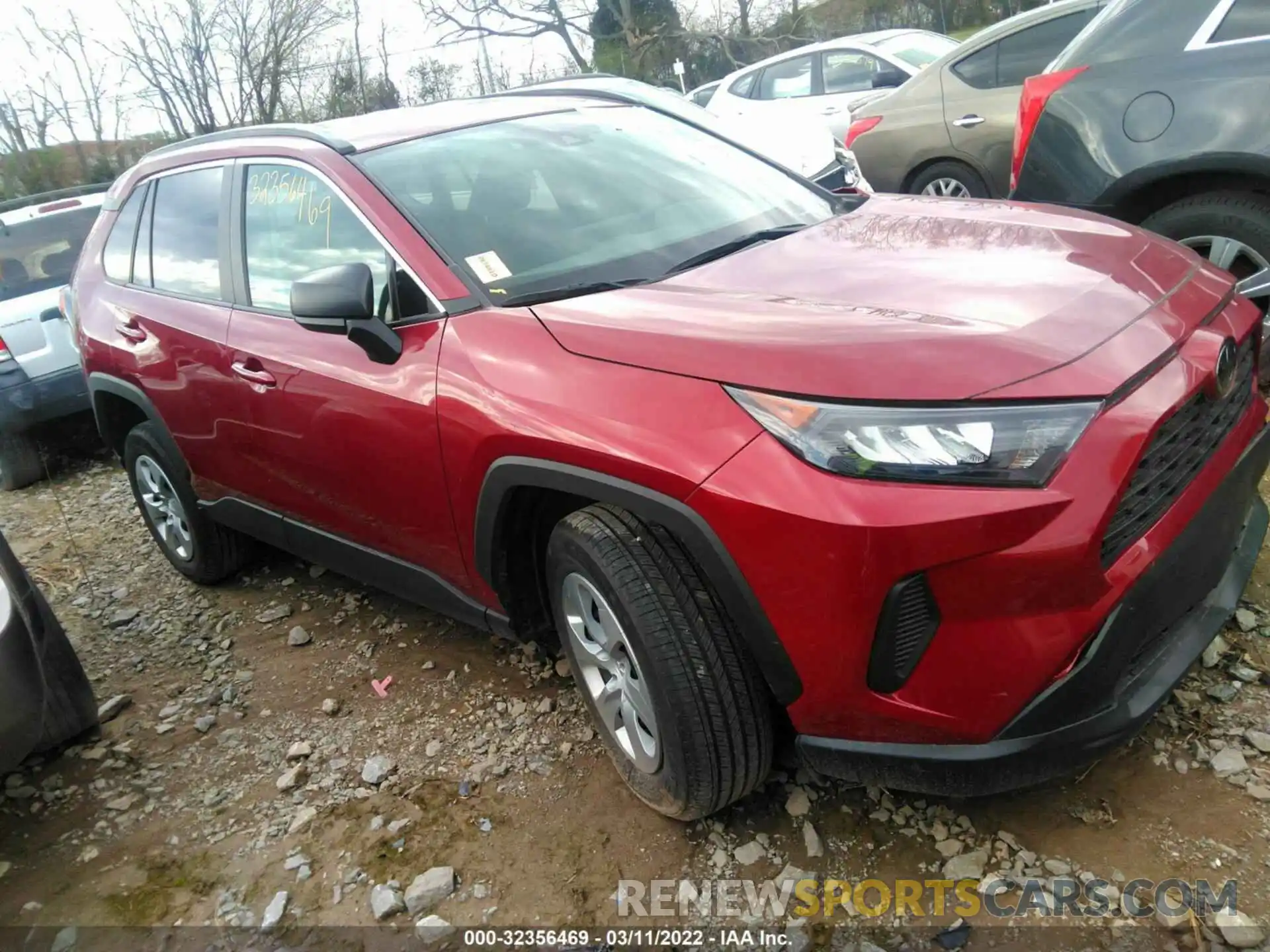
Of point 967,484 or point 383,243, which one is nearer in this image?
point 967,484

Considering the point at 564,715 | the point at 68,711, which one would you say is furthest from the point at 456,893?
the point at 68,711

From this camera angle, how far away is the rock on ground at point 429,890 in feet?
7.70

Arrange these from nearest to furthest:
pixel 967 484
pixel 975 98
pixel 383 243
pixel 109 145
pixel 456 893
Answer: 1. pixel 967 484
2. pixel 456 893
3. pixel 383 243
4. pixel 975 98
5. pixel 109 145

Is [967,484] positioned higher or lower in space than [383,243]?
lower

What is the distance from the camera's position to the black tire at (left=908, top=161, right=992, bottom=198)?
6.11 metres

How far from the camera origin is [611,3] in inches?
1182

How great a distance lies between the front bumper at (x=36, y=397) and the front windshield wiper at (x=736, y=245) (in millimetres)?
4582

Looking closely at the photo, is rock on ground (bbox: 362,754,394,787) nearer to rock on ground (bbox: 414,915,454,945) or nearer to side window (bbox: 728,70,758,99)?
rock on ground (bbox: 414,915,454,945)

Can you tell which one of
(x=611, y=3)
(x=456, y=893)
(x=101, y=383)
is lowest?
(x=456, y=893)

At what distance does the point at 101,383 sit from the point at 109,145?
61.5ft

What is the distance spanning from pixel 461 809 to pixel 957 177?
517cm

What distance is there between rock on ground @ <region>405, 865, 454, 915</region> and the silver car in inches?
203

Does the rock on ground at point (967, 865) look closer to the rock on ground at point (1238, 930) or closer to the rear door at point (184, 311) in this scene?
the rock on ground at point (1238, 930)

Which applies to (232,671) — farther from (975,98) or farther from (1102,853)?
(975,98)
